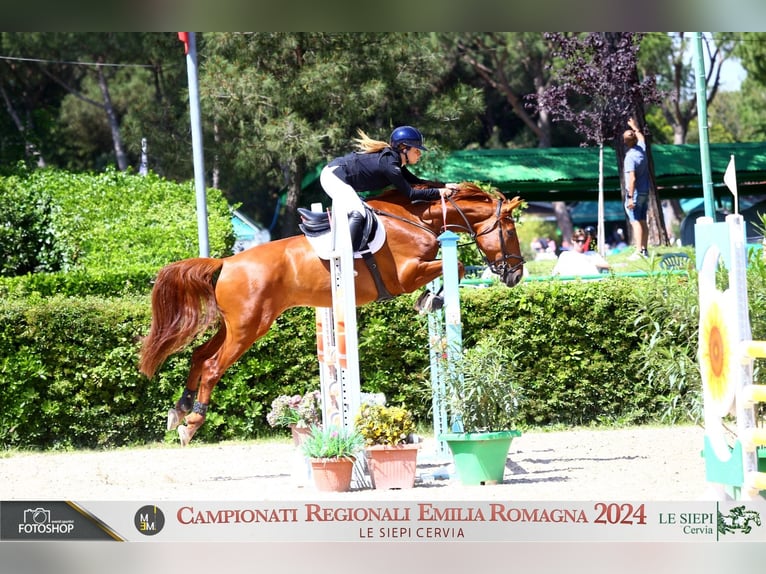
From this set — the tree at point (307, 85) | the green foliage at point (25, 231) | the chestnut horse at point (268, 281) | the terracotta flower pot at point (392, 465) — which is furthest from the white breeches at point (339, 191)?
the tree at point (307, 85)

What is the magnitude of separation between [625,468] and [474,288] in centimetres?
239

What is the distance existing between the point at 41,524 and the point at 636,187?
26.9ft

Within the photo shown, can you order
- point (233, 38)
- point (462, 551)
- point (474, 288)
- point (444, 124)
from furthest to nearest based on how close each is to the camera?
point (444, 124), point (233, 38), point (474, 288), point (462, 551)

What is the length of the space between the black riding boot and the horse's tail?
0.94 metres

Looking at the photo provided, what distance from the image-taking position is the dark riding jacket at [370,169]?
5.84 meters

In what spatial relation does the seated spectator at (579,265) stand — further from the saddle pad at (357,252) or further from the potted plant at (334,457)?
the potted plant at (334,457)

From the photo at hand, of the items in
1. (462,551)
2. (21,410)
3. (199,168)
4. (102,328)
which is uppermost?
(199,168)

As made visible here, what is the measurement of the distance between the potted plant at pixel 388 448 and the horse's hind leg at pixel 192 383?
1240mm

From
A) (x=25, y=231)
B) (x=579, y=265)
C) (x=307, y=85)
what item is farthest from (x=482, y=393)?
(x=307, y=85)

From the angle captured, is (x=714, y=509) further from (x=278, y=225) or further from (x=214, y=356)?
(x=278, y=225)

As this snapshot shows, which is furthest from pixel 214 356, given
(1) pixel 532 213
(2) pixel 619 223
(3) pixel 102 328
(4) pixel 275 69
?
(1) pixel 532 213

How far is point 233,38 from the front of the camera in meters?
15.2

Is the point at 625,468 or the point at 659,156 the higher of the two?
the point at 659,156

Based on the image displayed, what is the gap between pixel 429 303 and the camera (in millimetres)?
6230
